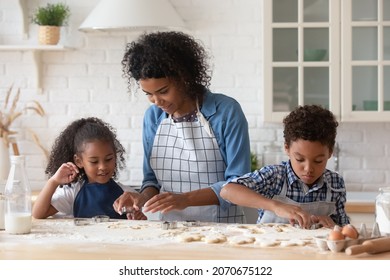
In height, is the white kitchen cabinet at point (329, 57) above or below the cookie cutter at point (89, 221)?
above

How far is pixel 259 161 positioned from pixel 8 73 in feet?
5.57

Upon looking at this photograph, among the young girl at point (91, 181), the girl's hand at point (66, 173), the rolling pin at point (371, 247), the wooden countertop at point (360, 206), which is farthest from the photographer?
the wooden countertop at point (360, 206)

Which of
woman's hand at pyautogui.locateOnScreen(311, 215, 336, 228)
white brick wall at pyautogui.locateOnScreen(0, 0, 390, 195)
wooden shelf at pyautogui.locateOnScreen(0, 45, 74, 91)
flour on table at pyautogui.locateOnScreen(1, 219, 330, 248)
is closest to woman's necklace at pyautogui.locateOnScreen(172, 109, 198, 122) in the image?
flour on table at pyautogui.locateOnScreen(1, 219, 330, 248)

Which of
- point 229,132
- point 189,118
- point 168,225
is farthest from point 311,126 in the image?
point 168,225

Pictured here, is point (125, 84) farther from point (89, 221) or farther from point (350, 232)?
point (350, 232)

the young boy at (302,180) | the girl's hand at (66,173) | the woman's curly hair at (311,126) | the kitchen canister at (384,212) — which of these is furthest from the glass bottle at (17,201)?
the kitchen canister at (384,212)

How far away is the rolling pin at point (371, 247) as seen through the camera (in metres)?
2.15

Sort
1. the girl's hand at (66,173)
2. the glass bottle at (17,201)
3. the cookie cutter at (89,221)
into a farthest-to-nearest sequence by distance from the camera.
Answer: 1. the girl's hand at (66,173)
2. the cookie cutter at (89,221)
3. the glass bottle at (17,201)

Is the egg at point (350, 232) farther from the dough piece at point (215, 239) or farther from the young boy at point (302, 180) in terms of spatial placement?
the young boy at point (302, 180)

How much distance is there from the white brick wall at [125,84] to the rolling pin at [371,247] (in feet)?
8.58

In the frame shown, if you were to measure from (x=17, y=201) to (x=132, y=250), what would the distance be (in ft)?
1.77

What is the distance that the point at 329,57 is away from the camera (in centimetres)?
452
